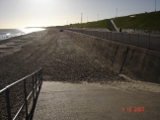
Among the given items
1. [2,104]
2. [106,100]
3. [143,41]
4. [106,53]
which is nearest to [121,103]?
[106,100]

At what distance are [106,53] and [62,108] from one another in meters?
16.1

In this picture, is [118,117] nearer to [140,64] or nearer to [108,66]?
[140,64]

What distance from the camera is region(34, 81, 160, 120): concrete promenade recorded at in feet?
18.3

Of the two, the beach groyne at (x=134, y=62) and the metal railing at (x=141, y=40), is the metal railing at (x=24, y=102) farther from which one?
the metal railing at (x=141, y=40)

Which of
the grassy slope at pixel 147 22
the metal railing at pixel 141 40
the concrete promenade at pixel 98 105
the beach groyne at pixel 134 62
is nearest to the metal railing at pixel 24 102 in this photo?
the concrete promenade at pixel 98 105

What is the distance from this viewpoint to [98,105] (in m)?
6.51

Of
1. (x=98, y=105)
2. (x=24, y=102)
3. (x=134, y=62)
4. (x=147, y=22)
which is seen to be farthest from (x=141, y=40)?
(x=147, y=22)

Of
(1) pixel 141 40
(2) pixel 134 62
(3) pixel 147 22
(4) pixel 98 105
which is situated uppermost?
(3) pixel 147 22

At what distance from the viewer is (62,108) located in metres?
6.30

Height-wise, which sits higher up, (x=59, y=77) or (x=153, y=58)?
(x=153, y=58)

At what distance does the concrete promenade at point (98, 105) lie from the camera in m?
5.58
